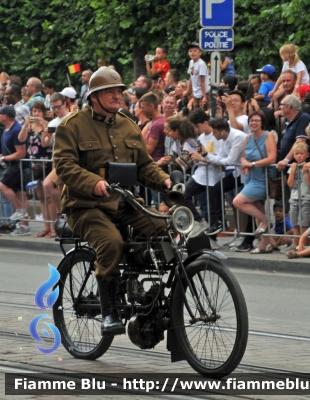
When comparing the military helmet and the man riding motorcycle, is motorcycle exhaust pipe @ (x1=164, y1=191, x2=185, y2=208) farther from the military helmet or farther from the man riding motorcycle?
the military helmet

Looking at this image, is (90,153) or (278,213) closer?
(90,153)

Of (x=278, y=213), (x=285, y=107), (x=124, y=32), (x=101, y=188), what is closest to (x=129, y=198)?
(x=101, y=188)

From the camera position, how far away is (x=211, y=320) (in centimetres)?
721

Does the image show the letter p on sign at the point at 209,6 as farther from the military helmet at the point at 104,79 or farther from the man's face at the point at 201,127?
the military helmet at the point at 104,79

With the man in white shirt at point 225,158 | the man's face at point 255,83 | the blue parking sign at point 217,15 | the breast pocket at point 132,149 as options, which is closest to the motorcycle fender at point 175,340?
the breast pocket at point 132,149

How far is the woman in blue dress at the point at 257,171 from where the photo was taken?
47.0 feet

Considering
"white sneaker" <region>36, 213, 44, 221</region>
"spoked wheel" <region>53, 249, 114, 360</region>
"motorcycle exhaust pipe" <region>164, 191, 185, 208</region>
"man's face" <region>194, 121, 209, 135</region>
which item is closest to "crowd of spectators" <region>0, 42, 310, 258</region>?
"man's face" <region>194, 121, 209, 135</region>

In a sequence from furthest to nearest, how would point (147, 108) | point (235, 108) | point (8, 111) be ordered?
point (8, 111) < point (147, 108) < point (235, 108)

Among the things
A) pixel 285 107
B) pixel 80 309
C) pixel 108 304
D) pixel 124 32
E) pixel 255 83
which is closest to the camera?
pixel 108 304

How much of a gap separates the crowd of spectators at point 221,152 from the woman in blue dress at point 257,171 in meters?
0.01

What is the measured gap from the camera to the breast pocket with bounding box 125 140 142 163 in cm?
787

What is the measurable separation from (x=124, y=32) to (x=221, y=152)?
38.8ft

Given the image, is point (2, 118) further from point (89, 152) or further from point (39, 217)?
point (89, 152)

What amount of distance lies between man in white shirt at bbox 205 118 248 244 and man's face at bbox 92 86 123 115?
7.05 meters
